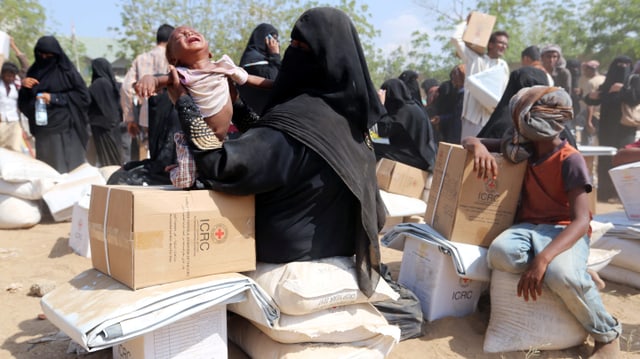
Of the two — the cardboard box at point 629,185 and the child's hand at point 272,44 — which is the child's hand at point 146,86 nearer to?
the child's hand at point 272,44

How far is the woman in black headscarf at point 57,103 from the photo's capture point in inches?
245

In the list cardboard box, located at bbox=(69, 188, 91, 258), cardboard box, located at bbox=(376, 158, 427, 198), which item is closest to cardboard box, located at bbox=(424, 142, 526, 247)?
cardboard box, located at bbox=(376, 158, 427, 198)

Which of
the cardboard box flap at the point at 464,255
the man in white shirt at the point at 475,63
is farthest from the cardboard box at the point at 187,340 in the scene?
the man in white shirt at the point at 475,63

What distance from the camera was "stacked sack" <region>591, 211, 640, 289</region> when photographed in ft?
12.2

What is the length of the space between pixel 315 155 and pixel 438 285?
1.38 m

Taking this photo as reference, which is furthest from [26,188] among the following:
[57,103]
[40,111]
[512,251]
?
[512,251]

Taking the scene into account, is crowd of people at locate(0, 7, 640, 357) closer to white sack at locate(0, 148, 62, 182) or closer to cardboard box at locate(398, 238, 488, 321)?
cardboard box at locate(398, 238, 488, 321)

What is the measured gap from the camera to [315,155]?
2.16m

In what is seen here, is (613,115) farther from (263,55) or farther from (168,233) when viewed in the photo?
(168,233)

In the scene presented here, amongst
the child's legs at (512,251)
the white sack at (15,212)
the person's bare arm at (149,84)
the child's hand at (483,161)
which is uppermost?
the person's bare arm at (149,84)

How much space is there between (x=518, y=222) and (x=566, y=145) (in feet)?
1.74

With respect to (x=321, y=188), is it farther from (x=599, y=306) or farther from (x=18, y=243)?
(x=18, y=243)

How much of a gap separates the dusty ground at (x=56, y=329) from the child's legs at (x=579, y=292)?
0.21m

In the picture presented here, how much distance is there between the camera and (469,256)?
2.89 m
